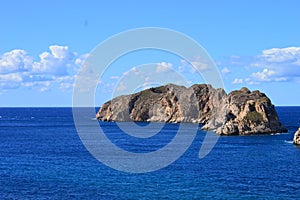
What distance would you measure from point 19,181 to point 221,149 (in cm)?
7550

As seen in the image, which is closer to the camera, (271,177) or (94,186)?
(94,186)

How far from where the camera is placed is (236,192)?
286ft

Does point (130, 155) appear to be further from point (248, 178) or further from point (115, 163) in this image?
point (248, 178)

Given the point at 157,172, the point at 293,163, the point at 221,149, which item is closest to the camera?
the point at 157,172


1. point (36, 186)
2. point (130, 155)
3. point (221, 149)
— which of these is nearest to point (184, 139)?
point (221, 149)

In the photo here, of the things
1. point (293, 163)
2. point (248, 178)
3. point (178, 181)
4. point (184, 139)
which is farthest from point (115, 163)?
point (184, 139)

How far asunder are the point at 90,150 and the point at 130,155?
23.7m

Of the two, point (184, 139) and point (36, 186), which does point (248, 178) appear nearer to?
point (36, 186)

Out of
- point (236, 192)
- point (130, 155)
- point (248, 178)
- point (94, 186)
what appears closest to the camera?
point (236, 192)

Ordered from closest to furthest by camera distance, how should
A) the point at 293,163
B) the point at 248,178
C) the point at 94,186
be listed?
1. the point at 94,186
2. the point at 248,178
3. the point at 293,163

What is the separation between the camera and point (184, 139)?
196m

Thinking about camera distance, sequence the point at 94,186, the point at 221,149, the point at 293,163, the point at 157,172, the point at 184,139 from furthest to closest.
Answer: the point at 184,139
the point at 221,149
the point at 293,163
the point at 157,172
the point at 94,186

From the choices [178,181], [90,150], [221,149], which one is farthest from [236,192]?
[90,150]

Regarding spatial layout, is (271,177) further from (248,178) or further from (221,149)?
(221,149)
